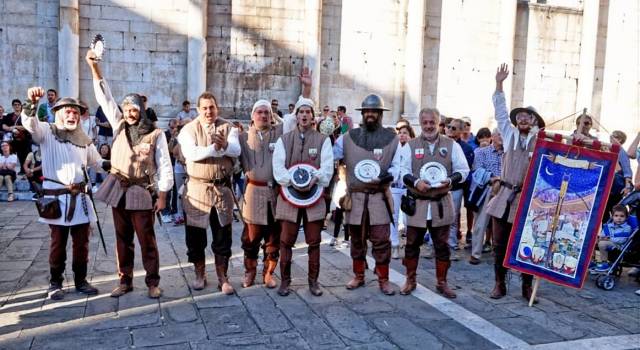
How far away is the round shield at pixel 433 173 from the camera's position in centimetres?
600

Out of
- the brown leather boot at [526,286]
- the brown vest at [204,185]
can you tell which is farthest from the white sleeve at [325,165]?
the brown leather boot at [526,286]

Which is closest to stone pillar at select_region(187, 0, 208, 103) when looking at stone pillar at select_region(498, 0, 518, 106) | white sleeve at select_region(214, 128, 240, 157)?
stone pillar at select_region(498, 0, 518, 106)

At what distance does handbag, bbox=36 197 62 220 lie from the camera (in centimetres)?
550

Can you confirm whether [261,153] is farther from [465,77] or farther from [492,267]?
[465,77]

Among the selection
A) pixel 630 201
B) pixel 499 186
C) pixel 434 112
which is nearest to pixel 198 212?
pixel 434 112

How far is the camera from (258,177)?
6.00 metres

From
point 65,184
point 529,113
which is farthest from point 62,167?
point 529,113

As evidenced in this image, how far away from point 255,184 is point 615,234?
4431 mm

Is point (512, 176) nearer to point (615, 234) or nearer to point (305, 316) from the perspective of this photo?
point (615, 234)

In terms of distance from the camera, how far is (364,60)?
53.3 feet

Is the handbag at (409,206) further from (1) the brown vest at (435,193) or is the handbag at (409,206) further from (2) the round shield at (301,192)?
(2) the round shield at (301,192)

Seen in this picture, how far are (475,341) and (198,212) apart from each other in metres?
2.83

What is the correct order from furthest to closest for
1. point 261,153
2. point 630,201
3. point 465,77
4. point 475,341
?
point 465,77, point 630,201, point 261,153, point 475,341

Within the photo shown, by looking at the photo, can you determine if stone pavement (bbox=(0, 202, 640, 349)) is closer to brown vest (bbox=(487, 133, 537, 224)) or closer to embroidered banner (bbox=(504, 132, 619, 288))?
embroidered banner (bbox=(504, 132, 619, 288))
